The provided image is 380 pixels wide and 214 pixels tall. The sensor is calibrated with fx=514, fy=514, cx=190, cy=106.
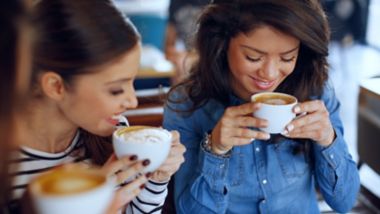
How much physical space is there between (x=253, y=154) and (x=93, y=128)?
551mm

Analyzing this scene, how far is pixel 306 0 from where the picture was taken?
147 cm

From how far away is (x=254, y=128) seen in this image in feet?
4.50

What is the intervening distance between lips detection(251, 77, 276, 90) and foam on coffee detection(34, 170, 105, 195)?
0.71 meters

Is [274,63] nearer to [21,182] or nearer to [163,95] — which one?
[163,95]

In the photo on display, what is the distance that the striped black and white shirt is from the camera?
1.27m

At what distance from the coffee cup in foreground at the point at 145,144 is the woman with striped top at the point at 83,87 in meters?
0.02

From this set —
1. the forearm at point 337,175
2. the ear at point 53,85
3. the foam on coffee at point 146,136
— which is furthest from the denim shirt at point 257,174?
the ear at point 53,85

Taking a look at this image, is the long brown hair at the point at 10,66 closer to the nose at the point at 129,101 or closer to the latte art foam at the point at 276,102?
the nose at the point at 129,101

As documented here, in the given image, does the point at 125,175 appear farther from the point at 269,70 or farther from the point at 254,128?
the point at 269,70

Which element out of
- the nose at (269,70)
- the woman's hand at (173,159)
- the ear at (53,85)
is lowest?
the woman's hand at (173,159)

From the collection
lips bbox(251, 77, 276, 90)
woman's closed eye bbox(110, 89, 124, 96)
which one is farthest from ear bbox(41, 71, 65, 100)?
lips bbox(251, 77, 276, 90)

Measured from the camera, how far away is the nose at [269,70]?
4.68 feet

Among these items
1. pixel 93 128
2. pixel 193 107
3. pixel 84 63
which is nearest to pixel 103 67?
pixel 84 63

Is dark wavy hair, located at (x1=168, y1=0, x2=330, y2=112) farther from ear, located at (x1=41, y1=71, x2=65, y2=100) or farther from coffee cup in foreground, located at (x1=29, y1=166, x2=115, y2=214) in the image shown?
coffee cup in foreground, located at (x1=29, y1=166, x2=115, y2=214)
